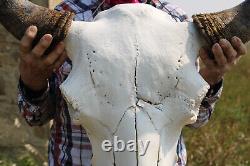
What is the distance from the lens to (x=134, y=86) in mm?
2369

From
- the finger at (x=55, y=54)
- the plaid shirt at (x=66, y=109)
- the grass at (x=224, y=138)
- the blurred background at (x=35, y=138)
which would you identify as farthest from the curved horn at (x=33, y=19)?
the grass at (x=224, y=138)

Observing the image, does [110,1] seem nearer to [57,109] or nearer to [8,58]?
[57,109]

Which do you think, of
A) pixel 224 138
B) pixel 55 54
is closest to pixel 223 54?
pixel 55 54

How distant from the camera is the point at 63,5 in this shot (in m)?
3.11

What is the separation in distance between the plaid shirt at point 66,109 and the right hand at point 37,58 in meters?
0.14

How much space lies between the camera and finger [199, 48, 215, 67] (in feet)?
8.51

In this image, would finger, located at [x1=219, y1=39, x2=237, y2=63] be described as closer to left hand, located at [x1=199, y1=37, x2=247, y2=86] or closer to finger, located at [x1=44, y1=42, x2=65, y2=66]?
left hand, located at [x1=199, y1=37, x2=247, y2=86]

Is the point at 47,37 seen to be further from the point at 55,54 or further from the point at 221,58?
the point at 221,58

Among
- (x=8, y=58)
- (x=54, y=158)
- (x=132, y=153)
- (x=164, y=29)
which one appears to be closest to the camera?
(x=132, y=153)

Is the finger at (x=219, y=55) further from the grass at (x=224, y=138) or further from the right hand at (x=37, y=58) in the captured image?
the grass at (x=224, y=138)

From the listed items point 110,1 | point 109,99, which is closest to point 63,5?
point 110,1

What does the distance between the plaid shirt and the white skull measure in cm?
53

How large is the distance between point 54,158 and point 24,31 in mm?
793

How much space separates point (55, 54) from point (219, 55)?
60 centimetres
